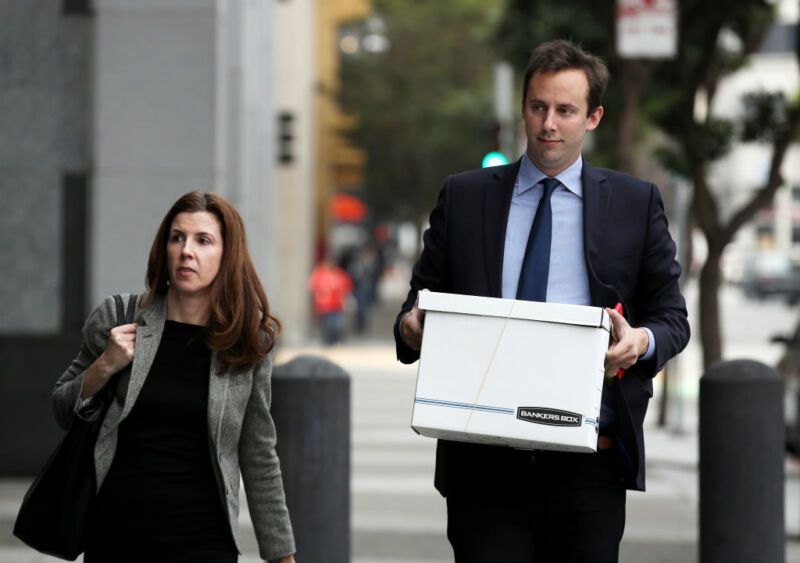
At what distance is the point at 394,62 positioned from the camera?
44.2 m

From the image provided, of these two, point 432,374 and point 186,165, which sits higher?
point 186,165

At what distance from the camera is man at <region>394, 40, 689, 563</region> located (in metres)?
3.25

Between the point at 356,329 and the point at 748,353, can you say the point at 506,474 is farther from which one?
the point at 356,329

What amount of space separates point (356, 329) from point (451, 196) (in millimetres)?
27322

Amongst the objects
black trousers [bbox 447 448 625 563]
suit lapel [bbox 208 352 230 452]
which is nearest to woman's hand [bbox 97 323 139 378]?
suit lapel [bbox 208 352 230 452]

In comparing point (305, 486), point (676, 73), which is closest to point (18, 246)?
point (305, 486)

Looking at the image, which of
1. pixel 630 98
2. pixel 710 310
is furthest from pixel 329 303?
pixel 710 310

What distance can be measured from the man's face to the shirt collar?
56mm

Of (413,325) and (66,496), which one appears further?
(66,496)

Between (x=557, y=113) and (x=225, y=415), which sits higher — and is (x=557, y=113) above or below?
above

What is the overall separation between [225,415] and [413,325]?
620 mm

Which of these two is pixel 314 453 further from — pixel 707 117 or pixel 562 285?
pixel 707 117

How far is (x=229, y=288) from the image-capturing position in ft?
11.6

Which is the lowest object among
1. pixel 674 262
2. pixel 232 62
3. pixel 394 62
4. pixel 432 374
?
pixel 432 374
